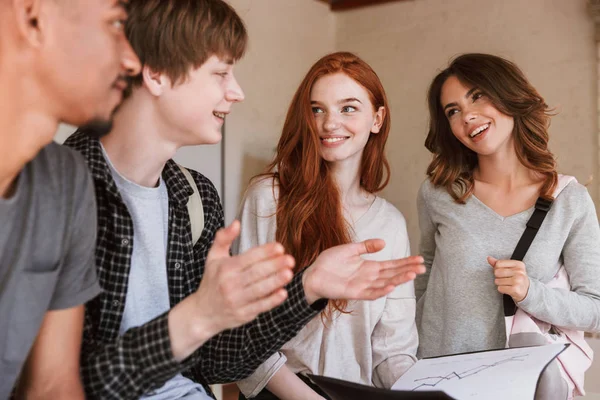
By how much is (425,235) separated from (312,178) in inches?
22.2

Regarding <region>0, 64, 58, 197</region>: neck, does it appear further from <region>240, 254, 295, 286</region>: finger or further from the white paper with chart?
the white paper with chart

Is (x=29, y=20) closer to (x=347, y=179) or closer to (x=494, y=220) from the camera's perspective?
(x=347, y=179)

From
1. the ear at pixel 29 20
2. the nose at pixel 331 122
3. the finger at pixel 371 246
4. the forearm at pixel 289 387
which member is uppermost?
the ear at pixel 29 20

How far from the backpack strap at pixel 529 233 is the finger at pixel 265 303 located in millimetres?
1180

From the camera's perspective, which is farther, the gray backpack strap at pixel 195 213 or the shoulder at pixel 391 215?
the shoulder at pixel 391 215

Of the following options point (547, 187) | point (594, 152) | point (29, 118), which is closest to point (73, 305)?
point (29, 118)

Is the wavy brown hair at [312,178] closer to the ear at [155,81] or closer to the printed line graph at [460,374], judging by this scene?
the printed line graph at [460,374]

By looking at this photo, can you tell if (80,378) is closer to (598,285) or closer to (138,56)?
(138,56)

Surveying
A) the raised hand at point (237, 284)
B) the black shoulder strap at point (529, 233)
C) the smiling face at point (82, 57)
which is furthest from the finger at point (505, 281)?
the smiling face at point (82, 57)

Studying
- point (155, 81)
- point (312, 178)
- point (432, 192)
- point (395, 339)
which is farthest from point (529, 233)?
point (155, 81)

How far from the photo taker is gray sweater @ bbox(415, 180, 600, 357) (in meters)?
1.96

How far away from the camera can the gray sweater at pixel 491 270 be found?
1.96 meters

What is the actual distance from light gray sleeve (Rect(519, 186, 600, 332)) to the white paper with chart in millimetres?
520

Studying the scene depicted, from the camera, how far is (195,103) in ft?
4.62
